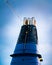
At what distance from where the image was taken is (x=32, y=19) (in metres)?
44.8

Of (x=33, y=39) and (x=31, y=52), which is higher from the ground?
(x=33, y=39)

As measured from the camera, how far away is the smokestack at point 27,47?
3712 cm

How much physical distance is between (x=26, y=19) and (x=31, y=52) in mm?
9477

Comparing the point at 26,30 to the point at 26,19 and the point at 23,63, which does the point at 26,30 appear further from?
the point at 23,63

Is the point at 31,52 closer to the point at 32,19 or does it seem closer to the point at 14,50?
the point at 14,50

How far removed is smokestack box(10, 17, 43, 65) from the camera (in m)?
37.1

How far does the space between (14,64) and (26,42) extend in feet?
18.4

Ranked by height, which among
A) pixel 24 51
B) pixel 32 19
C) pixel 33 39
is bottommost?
pixel 24 51

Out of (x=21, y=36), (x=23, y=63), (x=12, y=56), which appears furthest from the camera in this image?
(x=21, y=36)

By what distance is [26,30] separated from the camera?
42906 millimetres

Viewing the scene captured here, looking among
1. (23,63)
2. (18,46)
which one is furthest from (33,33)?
(23,63)

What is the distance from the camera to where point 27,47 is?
129ft

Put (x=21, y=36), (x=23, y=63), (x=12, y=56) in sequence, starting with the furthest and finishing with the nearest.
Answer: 1. (x=21, y=36)
2. (x=12, y=56)
3. (x=23, y=63)

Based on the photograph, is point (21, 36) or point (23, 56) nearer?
point (23, 56)
